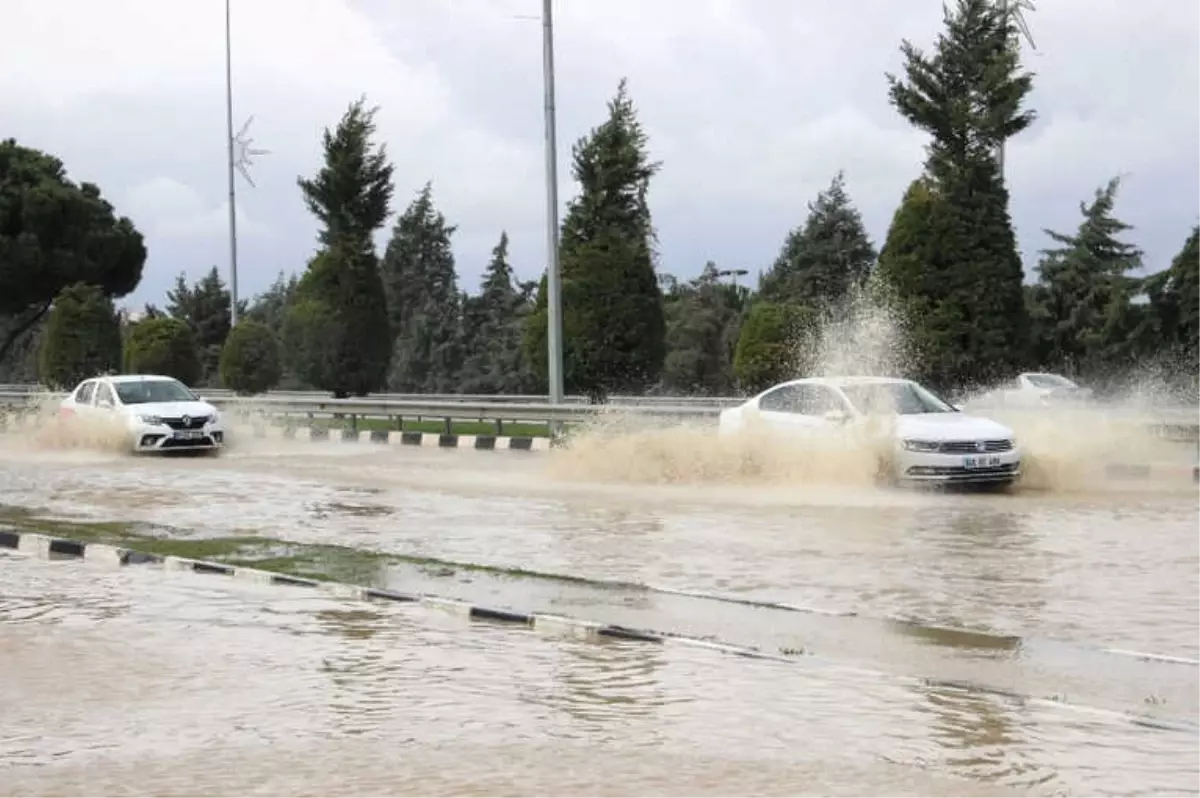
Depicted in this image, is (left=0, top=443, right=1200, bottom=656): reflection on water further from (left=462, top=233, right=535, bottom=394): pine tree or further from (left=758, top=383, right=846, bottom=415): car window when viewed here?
(left=462, top=233, right=535, bottom=394): pine tree

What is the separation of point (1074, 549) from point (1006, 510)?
131 inches

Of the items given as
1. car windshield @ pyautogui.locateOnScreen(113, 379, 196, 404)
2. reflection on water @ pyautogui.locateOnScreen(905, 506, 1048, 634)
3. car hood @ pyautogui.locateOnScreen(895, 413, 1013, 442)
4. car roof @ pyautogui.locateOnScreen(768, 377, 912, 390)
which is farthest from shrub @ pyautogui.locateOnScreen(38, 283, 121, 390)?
reflection on water @ pyautogui.locateOnScreen(905, 506, 1048, 634)

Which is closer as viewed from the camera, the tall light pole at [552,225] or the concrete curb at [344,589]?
the concrete curb at [344,589]

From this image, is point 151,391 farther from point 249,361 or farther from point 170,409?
point 249,361

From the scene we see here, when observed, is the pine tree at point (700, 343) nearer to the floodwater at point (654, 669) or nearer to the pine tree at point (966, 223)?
the pine tree at point (966, 223)

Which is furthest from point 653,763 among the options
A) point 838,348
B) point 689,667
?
point 838,348

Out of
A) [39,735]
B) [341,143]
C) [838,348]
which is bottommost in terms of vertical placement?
[39,735]

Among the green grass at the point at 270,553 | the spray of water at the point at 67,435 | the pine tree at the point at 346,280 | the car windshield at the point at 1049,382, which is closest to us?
the green grass at the point at 270,553

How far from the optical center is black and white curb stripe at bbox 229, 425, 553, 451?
3019 cm

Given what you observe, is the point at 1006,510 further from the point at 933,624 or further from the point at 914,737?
the point at 914,737

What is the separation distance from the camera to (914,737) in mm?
7117

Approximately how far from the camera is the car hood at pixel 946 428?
18.9 meters

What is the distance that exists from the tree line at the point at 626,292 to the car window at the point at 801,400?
1139 cm

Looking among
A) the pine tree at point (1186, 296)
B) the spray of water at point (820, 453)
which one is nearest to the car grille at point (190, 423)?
the spray of water at point (820, 453)
